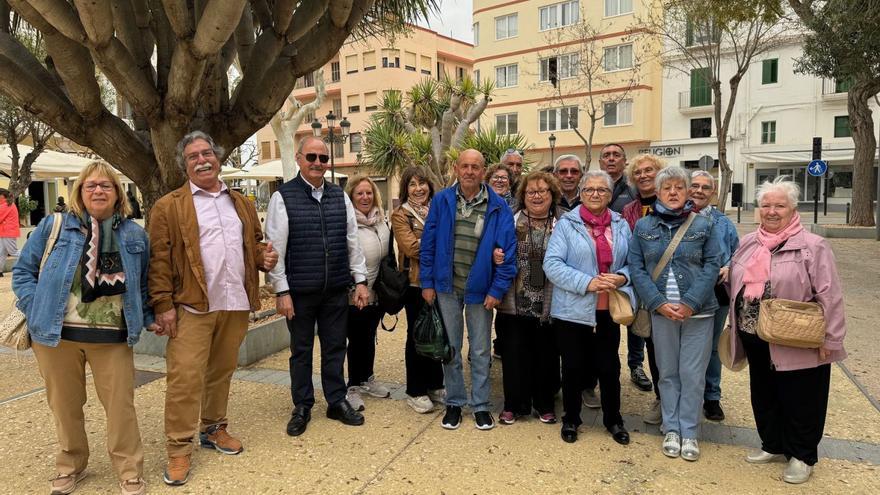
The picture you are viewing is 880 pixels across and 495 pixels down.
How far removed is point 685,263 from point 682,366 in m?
0.65

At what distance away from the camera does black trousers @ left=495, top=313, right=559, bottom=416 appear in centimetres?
404

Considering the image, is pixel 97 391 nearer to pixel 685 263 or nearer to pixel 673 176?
pixel 685 263

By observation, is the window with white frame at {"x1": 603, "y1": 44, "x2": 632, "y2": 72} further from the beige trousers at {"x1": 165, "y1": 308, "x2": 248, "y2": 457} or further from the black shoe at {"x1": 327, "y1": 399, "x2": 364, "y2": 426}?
the beige trousers at {"x1": 165, "y1": 308, "x2": 248, "y2": 457}

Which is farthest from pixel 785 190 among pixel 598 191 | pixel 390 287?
pixel 390 287

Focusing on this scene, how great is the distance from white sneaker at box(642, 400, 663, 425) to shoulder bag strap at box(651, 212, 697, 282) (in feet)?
3.64

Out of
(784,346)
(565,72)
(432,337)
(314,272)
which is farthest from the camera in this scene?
(565,72)

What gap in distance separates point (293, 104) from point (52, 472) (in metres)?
18.0

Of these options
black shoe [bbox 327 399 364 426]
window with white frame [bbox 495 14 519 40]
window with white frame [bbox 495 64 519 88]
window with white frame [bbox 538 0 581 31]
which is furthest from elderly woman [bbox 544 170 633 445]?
window with white frame [bbox 495 14 519 40]

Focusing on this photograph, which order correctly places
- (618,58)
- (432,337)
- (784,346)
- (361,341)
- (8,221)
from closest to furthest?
1. (784,346)
2. (432,337)
3. (361,341)
4. (8,221)
5. (618,58)

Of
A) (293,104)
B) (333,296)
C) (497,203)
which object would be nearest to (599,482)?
(497,203)

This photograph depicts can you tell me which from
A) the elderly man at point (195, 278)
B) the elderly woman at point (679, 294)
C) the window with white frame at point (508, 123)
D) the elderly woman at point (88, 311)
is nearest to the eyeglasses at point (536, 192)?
the elderly woman at point (679, 294)

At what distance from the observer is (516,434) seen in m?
3.91

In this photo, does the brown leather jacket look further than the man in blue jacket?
No

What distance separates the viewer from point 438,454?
362 cm
